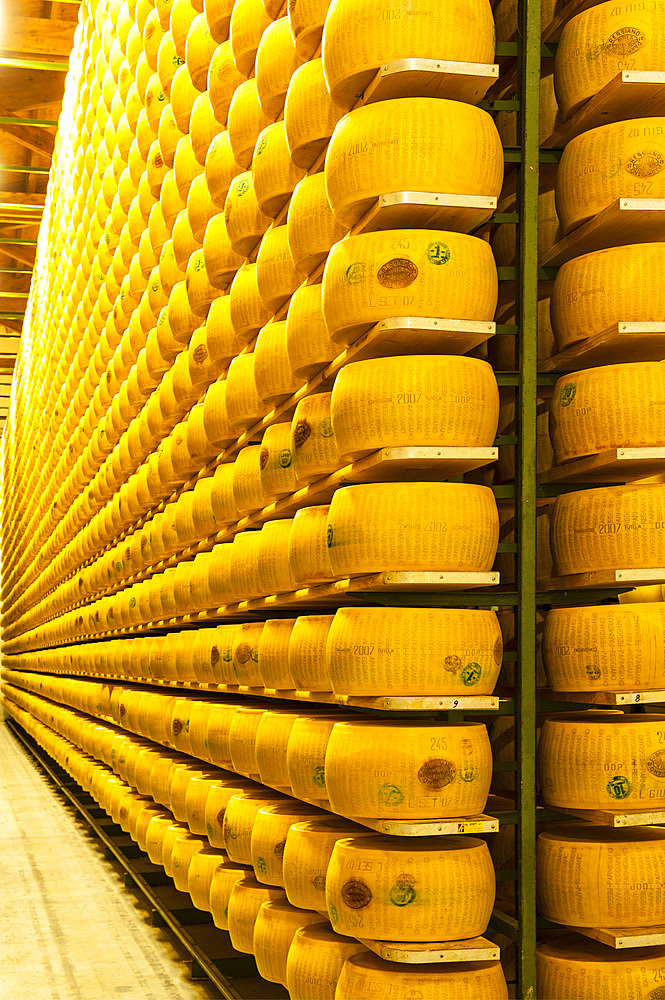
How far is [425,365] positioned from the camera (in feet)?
9.22

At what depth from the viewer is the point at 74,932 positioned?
564 cm

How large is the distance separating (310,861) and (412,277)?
1565mm

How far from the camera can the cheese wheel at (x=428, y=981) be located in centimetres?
269

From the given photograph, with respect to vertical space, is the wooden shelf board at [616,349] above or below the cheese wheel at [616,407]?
above

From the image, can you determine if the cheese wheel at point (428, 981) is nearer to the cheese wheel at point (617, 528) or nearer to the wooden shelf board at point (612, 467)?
the cheese wheel at point (617, 528)

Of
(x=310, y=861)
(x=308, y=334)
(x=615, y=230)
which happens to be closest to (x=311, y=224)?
(x=308, y=334)

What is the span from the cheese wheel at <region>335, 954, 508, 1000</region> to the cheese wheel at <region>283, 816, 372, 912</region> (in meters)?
0.39

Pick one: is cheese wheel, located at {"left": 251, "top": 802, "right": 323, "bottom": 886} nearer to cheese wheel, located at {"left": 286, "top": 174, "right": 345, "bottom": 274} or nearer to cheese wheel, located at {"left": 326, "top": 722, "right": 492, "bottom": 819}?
cheese wheel, located at {"left": 326, "top": 722, "right": 492, "bottom": 819}

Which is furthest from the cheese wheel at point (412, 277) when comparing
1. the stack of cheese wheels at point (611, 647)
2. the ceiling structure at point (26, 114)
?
the ceiling structure at point (26, 114)

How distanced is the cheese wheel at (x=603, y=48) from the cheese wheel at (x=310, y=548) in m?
1.25

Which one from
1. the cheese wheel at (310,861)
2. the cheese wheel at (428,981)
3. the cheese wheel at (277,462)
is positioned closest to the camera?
the cheese wheel at (428,981)

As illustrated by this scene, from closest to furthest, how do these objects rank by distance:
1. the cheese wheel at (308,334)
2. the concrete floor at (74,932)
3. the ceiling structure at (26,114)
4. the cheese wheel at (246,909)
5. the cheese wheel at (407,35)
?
1. the cheese wheel at (407,35)
2. the cheese wheel at (308,334)
3. the cheese wheel at (246,909)
4. the concrete floor at (74,932)
5. the ceiling structure at (26,114)

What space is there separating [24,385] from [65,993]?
43.9 ft

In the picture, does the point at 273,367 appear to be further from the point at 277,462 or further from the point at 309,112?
the point at 309,112
